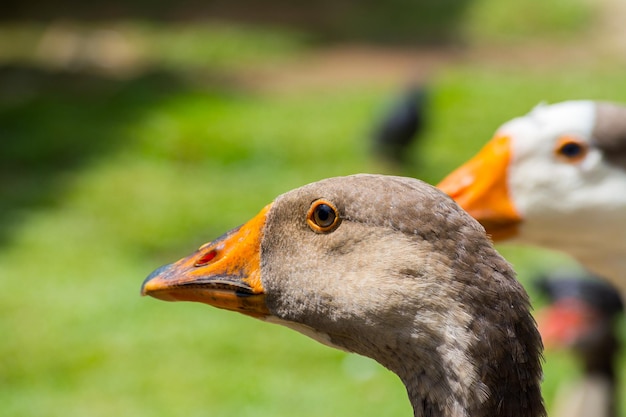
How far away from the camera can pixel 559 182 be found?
287cm

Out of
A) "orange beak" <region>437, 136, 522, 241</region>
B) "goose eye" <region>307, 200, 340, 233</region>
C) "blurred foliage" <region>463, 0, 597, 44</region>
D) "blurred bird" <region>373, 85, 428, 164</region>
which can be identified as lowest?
"goose eye" <region>307, 200, 340, 233</region>

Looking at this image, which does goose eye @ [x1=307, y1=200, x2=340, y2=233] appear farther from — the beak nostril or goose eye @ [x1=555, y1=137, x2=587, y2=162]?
goose eye @ [x1=555, y1=137, x2=587, y2=162]

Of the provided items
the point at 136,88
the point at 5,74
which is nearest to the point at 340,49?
the point at 136,88

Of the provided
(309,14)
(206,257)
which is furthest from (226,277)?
(309,14)

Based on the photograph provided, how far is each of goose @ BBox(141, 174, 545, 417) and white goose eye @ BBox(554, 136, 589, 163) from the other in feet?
3.62

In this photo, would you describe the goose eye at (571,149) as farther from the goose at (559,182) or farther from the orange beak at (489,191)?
the orange beak at (489,191)

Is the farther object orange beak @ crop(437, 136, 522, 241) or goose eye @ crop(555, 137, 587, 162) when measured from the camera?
goose eye @ crop(555, 137, 587, 162)

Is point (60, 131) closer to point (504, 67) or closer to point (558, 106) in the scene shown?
point (504, 67)

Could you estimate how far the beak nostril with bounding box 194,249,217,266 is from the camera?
2.05m

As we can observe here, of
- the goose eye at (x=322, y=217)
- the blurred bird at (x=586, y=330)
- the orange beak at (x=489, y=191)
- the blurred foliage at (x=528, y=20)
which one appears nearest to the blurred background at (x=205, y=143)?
the blurred foliage at (x=528, y=20)

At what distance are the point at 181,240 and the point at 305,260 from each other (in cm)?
455

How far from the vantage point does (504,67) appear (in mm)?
11656

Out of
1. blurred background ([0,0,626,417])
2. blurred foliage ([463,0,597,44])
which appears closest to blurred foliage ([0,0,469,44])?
blurred background ([0,0,626,417])

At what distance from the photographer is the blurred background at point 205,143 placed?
4910 millimetres
